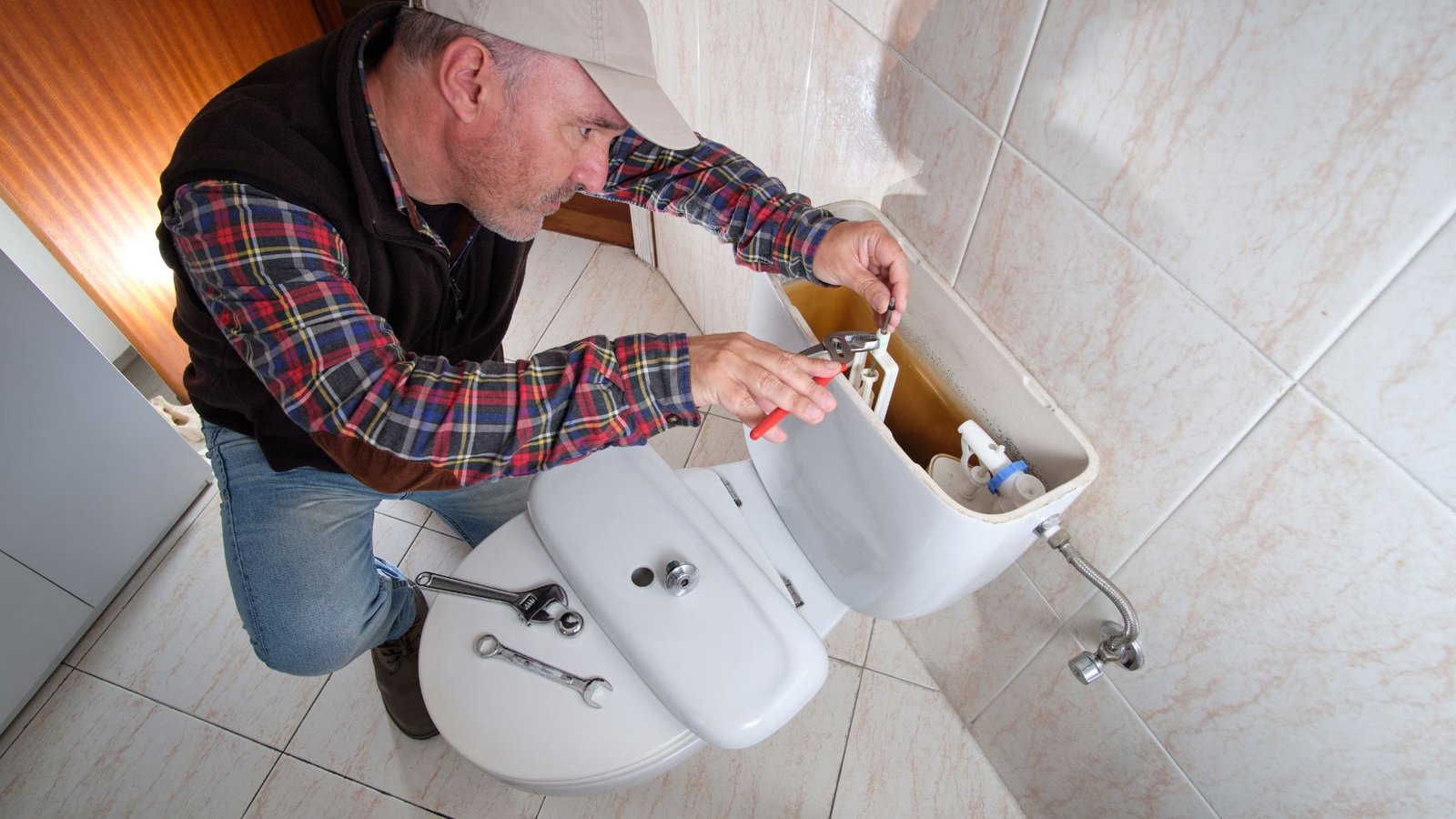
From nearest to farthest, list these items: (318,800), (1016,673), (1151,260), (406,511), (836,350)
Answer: (1151,260) < (836,350) < (1016,673) < (318,800) < (406,511)

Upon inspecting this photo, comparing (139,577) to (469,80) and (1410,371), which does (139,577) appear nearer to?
(469,80)

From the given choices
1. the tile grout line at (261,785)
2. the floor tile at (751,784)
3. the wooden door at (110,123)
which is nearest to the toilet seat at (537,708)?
the floor tile at (751,784)

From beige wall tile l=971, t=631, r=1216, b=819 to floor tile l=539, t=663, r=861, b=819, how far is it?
0.26m

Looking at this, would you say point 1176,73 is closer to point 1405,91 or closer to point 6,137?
point 1405,91

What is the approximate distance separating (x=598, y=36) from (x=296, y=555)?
769mm

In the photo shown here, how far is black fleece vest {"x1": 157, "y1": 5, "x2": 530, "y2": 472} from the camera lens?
2.25 feet

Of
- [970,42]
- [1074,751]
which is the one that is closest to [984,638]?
[1074,751]

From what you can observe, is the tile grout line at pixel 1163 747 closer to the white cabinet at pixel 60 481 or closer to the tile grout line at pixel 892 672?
the tile grout line at pixel 892 672

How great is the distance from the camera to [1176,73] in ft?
1.62

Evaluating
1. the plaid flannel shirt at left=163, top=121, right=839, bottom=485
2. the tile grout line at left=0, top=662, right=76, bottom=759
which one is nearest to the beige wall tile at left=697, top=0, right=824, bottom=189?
the plaid flannel shirt at left=163, top=121, right=839, bottom=485

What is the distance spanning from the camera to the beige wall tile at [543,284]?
1.73 m

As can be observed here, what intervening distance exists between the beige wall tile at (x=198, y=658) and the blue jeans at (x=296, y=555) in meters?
0.26

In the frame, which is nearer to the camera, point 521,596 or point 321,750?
point 521,596

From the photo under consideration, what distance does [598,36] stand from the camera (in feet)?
2.11
